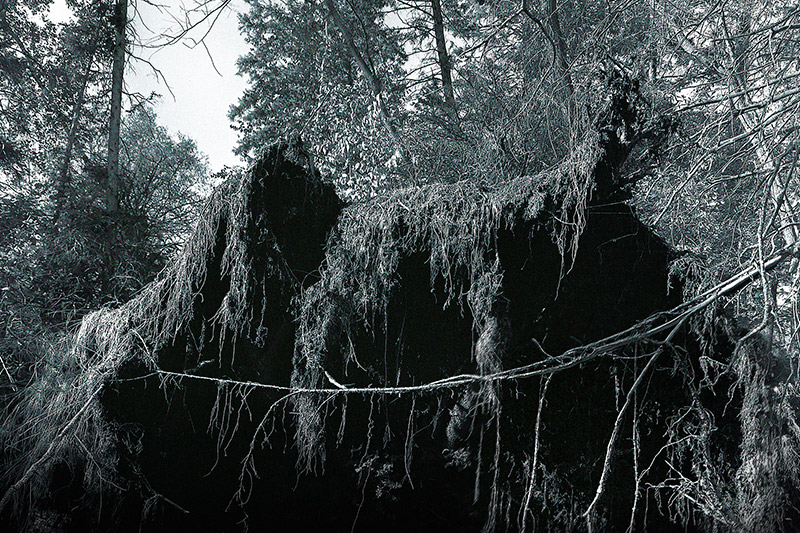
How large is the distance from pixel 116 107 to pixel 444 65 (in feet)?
21.7

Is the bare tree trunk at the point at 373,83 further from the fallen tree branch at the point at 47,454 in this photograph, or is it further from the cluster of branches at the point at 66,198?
the fallen tree branch at the point at 47,454

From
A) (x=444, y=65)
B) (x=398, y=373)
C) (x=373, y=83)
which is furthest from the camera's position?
(x=444, y=65)

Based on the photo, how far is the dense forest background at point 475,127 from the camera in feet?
13.5

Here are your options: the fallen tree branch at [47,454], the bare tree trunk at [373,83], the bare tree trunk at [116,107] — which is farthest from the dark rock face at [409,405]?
the bare tree trunk at [116,107]

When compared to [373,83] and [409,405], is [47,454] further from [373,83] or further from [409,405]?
[373,83]

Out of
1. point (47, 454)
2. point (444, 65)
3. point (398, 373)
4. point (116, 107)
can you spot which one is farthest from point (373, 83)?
point (47, 454)

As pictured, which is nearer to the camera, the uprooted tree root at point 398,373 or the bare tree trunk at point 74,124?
the uprooted tree root at point 398,373

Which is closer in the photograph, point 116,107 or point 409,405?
point 409,405

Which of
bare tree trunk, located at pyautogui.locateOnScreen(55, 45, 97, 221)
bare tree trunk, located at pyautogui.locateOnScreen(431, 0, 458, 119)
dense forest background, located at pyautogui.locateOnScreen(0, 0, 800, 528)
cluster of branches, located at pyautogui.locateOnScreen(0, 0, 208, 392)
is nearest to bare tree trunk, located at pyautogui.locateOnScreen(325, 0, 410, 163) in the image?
dense forest background, located at pyautogui.locateOnScreen(0, 0, 800, 528)

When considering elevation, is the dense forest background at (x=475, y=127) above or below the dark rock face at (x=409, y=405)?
above

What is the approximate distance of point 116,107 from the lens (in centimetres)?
1104

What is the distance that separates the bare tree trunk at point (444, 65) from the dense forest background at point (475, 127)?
0.21 feet

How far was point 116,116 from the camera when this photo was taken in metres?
11.0

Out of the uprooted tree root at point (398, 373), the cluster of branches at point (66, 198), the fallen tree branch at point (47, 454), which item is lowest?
the fallen tree branch at point (47, 454)
